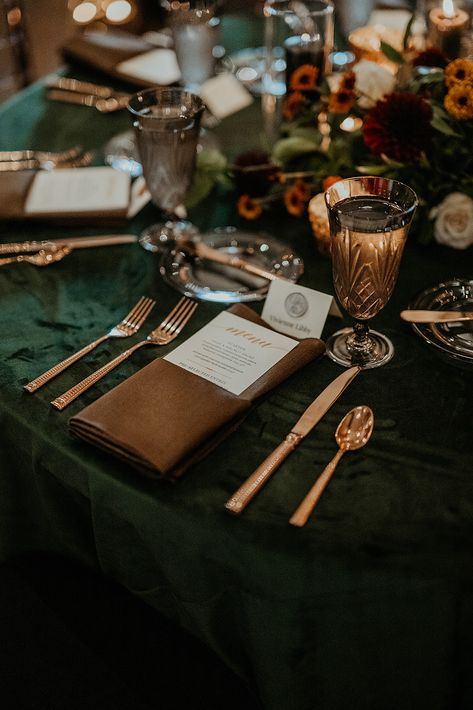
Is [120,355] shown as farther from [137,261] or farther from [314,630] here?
[314,630]

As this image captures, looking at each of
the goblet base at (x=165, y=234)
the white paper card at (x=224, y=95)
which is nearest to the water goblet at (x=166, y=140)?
the goblet base at (x=165, y=234)

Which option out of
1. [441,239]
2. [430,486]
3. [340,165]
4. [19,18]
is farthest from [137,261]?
[19,18]

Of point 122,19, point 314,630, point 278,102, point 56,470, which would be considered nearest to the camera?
point 314,630

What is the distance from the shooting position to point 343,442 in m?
0.82

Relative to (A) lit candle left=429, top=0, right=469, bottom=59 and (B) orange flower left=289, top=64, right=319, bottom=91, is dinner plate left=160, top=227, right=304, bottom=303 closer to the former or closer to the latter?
(B) orange flower left=289, top=64, right=319, bottom=91

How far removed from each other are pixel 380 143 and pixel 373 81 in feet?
0.49

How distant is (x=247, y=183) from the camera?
1.30m

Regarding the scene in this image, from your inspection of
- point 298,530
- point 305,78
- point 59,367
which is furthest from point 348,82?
point 298,530

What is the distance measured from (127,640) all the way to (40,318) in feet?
1.72

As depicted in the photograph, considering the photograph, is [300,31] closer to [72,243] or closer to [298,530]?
[72,243]

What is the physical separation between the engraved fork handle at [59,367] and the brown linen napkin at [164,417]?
5.1 inches

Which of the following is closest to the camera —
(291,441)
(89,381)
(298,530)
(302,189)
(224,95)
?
(298,530)

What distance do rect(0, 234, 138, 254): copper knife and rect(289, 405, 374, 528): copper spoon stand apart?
0.60 m

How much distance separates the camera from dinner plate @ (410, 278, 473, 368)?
0.95m
